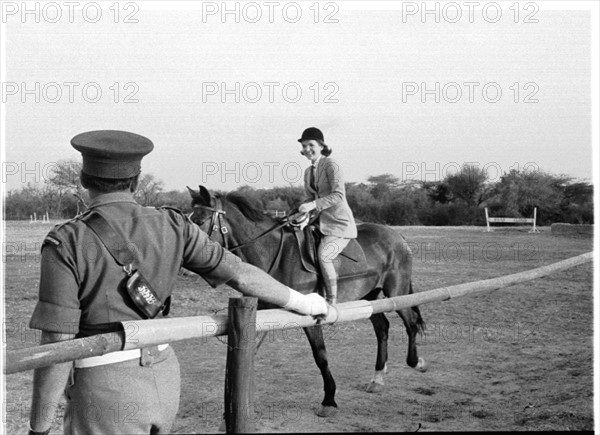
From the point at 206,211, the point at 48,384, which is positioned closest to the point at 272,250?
the point at 206,211

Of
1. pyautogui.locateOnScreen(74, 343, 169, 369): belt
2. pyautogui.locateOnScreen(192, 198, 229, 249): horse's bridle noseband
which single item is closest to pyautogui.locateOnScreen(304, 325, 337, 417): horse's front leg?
pyautogui.locateOnScreen(192, 198, 229, 249): horse's bridle noseband

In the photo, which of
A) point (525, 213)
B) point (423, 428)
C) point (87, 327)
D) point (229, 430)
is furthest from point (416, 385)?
point (525, 213)

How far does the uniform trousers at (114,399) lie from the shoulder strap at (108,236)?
0.28 metres

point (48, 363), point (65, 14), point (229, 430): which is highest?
point (65, 14)

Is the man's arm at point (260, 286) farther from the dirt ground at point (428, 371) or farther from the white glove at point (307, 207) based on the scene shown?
the white glove at point (307, 207)

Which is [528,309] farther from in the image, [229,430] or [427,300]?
[229,430]

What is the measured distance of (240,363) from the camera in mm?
1827

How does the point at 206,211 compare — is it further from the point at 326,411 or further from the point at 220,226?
the point at 326,411

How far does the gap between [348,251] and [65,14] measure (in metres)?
3.33

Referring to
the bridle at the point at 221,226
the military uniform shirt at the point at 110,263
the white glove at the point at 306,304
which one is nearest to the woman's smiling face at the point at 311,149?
the bridle at the point at 221,226

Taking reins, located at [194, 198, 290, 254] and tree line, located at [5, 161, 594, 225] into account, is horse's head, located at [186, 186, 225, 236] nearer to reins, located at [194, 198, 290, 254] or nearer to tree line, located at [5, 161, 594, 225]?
reins, located at [194, 198, 290, 254]

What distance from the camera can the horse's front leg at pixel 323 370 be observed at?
4520 millimetres

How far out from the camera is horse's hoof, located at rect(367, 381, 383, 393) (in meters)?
5.08

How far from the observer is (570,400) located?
4.92 m
